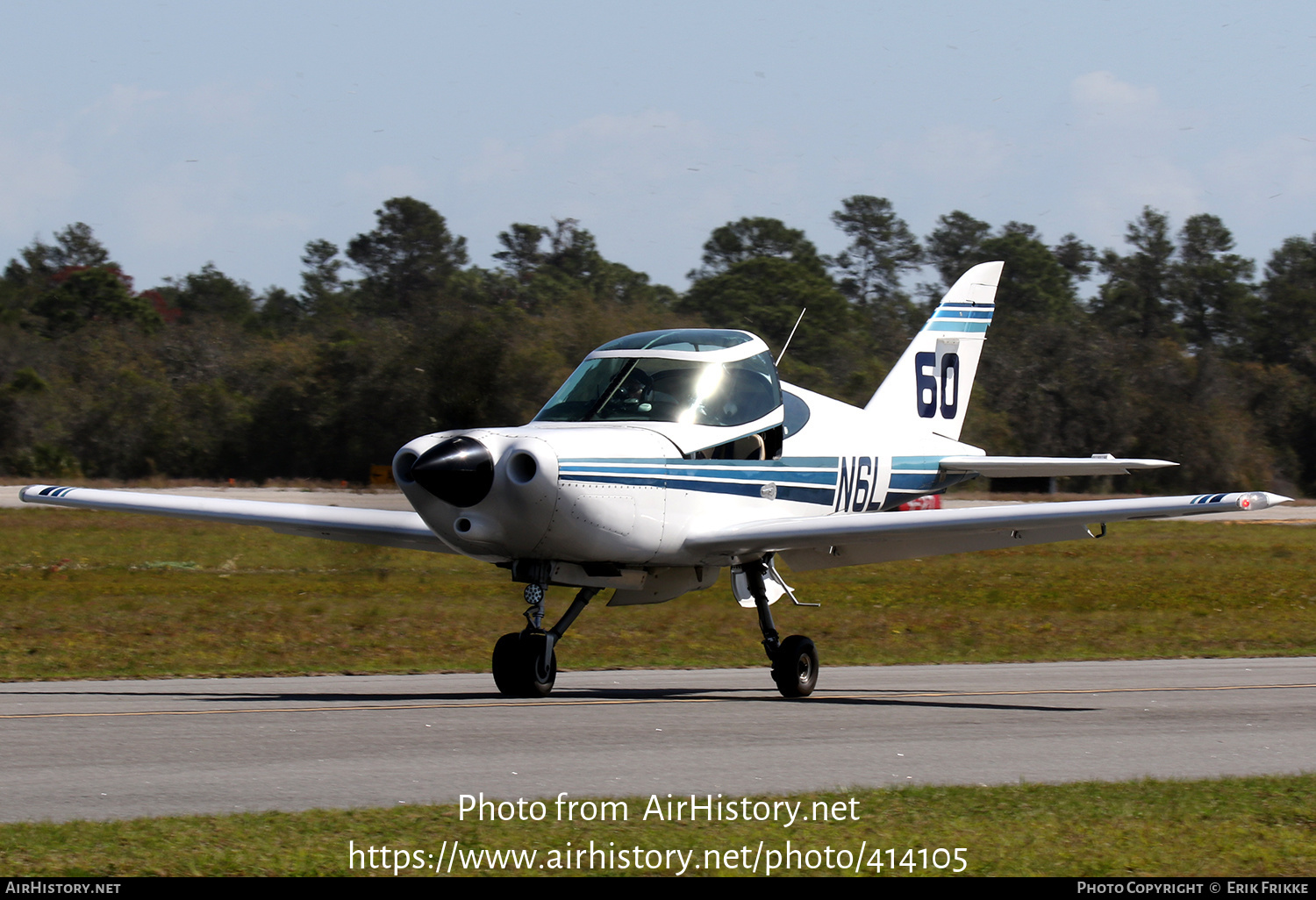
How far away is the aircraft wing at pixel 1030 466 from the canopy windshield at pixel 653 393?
154 inches

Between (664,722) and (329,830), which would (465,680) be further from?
(329,830)

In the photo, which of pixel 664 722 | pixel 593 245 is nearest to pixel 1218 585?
pixel 664 722

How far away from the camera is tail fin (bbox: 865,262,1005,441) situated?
57.1 ft

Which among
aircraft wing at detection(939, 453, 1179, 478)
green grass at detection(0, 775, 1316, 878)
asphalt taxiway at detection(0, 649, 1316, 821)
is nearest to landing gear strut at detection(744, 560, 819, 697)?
asphalt taxiway at detection(0, 649, 1316, 821)

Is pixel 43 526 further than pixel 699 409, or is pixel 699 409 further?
pixel 43 526

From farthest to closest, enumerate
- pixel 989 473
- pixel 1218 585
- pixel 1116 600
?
1. pixel 1218 585
2. pixel 1116 600
3. pixel 989 473

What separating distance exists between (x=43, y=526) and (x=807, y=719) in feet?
95.3

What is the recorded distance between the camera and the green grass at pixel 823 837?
6.22 m

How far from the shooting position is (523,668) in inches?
507

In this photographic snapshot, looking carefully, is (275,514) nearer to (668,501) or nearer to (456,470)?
(456,470)

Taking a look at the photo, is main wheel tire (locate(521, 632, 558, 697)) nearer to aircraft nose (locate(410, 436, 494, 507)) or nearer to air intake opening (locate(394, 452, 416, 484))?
aircraft nose (locate(410, 436, 494, 507))

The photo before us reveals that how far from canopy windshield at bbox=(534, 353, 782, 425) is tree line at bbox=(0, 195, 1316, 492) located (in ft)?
11.6

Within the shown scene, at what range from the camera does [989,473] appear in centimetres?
1672

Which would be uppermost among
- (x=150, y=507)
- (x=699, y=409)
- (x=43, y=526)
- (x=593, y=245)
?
(x=593, y=245)
